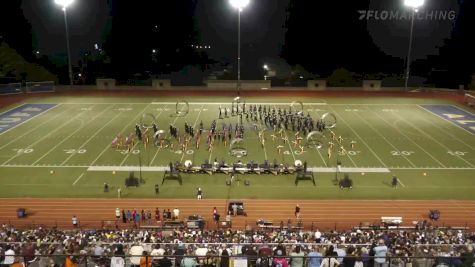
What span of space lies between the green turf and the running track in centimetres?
76

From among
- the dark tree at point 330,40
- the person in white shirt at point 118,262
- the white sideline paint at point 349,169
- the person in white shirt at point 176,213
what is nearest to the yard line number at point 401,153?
the white sideline paint at point 349,169

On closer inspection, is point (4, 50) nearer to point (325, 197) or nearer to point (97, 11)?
point (97, 11)

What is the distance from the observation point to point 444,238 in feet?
55.8

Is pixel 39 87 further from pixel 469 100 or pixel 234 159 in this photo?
pixel 469 100

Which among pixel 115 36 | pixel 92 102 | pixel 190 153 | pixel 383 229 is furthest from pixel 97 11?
pixel 383 229

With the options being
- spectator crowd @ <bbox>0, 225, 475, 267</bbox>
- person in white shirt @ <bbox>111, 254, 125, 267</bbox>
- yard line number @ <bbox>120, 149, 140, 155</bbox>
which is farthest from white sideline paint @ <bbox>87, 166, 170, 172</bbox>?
person in white shirt @ <bbox>111, 254, 125, 267</bbox>

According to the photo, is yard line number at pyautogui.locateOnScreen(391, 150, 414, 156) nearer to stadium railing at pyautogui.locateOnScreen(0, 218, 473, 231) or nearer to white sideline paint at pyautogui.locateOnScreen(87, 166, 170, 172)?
stadium railing at pyautogui.locateOnScreen(0, 218, 473, 231)

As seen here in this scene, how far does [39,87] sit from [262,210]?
37.0 m

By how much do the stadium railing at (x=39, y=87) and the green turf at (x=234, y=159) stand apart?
987 cm

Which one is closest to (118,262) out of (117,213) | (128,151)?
(117,213)

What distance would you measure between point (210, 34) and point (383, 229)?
57955 mm

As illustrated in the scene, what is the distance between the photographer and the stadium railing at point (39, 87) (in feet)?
166

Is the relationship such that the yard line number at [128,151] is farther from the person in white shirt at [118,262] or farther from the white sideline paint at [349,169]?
the person in white shirt at [118,262]

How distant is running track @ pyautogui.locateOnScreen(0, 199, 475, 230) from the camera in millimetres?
21109
